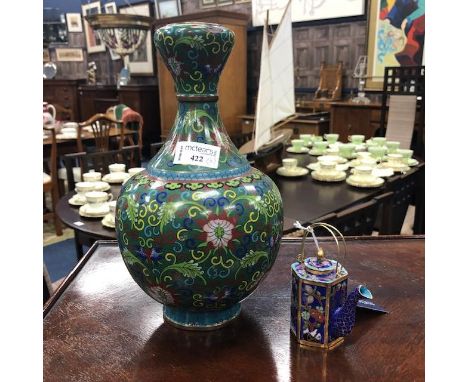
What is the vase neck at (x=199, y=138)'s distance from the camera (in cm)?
69

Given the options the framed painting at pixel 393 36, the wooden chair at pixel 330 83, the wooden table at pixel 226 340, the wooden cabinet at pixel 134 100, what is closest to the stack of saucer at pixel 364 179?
the wooden table at pixel 226 340

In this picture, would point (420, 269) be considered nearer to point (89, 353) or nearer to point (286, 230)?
point (286, 230)

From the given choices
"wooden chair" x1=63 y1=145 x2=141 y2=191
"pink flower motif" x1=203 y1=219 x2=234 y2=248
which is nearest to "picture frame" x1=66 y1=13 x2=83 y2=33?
"wooden chair" x1=63 y1=145 x2=141 y2=191

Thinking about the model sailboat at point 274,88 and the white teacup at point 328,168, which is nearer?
the white teacup at point 328,168

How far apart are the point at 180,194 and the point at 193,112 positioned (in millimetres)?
150

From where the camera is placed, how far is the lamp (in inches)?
196

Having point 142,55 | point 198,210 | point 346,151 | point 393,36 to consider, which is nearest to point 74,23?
point 142,55

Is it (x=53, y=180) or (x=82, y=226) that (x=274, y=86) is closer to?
(x=82, y=226)

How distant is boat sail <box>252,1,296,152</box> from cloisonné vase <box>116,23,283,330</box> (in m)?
1.43

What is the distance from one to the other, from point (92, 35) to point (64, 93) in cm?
125

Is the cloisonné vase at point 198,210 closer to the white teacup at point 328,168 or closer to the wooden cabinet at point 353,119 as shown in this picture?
the white teacup at point 328,168

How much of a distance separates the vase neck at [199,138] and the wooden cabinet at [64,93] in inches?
266
